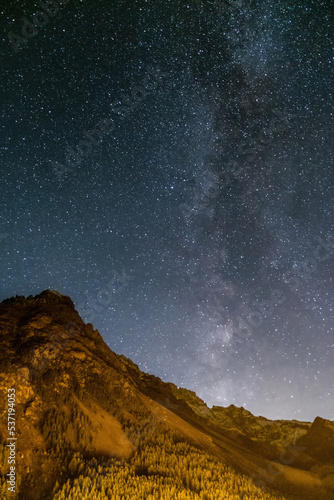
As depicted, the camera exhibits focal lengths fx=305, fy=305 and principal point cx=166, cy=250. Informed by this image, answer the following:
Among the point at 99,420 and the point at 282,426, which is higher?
the point at 99,420

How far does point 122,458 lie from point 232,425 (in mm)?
75885

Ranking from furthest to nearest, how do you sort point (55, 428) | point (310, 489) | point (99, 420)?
1. point (310, 489)
2. point (99, 420)
3. point (55, 428)

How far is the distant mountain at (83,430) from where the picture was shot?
14695mm

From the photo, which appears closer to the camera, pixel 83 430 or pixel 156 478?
pixel 156 478

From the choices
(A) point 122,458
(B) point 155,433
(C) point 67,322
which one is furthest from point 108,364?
(A) point 122,458

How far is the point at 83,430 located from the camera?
1809cm

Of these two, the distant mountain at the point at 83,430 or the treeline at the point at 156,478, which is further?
the distant mountain at the point at 83,430

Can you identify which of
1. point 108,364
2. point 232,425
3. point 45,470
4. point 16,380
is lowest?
Result: point 232,425

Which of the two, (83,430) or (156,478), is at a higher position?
(83,430)

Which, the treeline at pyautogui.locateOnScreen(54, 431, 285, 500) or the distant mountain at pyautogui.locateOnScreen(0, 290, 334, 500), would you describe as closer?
the treeline at pyautogui.locateOnScreen(54, 431, 285, 500)

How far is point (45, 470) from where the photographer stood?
48.7 ft

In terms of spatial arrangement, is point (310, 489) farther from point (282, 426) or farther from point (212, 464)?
point (282, 426)

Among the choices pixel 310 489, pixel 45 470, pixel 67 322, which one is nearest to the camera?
pixel 45 470

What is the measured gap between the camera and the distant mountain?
14.7 metres
